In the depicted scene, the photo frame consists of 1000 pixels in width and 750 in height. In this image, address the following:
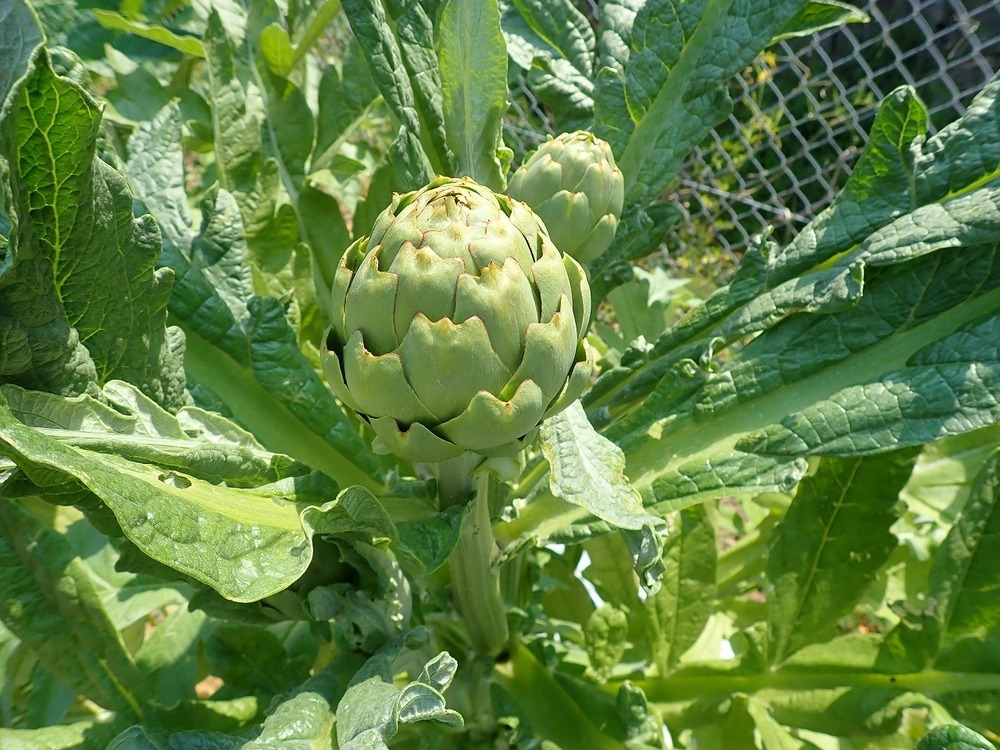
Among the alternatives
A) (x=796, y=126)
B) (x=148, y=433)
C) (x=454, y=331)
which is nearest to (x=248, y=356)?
(x=148, y=433)

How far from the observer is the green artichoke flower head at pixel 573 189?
60 centimetres

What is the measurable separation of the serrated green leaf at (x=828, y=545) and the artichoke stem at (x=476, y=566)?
25 cm

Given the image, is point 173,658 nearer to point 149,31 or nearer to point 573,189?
point 573,189

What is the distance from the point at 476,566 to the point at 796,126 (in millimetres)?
1987

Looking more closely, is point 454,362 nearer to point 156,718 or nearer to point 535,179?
point 535,179

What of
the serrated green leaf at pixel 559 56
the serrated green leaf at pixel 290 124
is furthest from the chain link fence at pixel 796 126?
the serrated green leaf at pixel 559 56

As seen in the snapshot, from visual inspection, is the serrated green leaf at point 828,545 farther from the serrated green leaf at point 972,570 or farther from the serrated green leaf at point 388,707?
the serrated green leaf at point 388,707

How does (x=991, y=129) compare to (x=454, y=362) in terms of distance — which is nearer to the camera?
(x=454, y=362)

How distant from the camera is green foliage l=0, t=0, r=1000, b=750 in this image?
0.48 m

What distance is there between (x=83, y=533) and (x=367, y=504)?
57 centimetres

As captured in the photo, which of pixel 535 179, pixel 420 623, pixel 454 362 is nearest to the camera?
pixel 454 362

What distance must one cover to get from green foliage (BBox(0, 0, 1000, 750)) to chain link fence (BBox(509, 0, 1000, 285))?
1.42 meters

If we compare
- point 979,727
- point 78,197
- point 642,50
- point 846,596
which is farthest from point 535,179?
point 979,727

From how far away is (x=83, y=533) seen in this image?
3.04 ft
